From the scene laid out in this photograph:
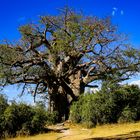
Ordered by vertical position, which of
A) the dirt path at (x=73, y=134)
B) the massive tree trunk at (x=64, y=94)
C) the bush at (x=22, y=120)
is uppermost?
the massive tree trunk at (x=64, y=94)

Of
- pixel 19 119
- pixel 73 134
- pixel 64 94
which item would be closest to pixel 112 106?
pixel 73 134

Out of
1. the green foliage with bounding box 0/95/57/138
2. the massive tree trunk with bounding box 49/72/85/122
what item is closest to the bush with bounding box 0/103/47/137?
the green foliage with bounding box 0/95/57/138

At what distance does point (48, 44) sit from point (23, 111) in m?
11.0

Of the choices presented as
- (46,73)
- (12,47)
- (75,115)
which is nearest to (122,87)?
(75,115)

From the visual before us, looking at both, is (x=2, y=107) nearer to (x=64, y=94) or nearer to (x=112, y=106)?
(x=112, y=106)


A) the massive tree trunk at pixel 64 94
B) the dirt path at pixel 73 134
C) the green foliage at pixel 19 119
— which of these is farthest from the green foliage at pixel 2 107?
the massive tree trunk at pixel 64 94

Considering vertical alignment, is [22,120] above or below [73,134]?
above

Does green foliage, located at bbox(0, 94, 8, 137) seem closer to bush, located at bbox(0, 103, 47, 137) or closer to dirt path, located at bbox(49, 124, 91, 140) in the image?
bush, located at bbox(0, 103, 47, 137)

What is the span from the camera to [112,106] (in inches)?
901

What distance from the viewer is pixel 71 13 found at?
30.5m

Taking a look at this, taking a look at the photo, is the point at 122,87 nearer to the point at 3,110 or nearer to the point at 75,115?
the point at 75,115

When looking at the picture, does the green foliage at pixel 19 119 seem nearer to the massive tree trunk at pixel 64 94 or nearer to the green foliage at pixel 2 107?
the green foliage at pixel 2 107

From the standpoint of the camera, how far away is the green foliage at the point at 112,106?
74.6 ft

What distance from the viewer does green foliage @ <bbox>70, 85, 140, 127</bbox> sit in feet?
74.6
